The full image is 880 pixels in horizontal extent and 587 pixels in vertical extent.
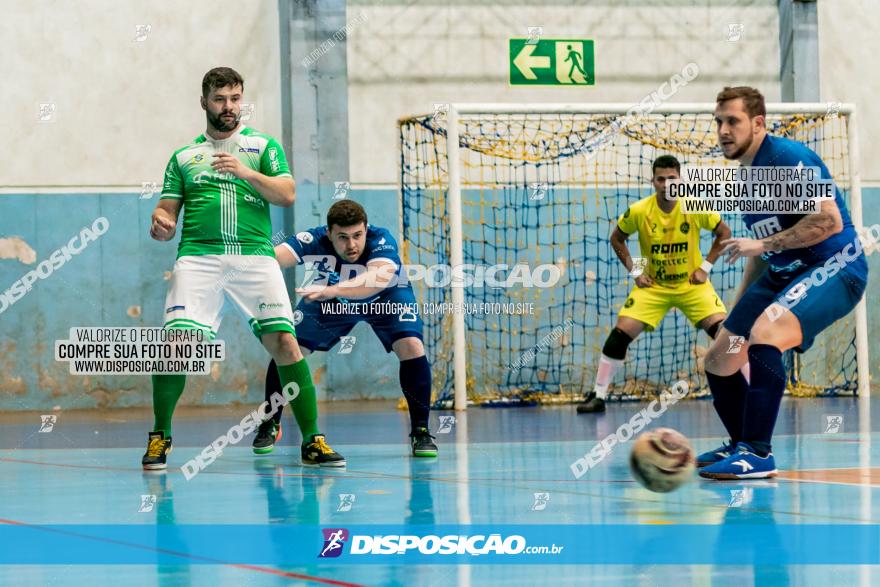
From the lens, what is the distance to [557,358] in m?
13.0

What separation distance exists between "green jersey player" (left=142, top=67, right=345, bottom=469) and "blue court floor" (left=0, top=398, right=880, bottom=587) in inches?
17.2

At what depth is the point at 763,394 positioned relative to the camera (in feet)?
18.0

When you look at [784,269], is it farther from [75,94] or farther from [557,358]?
[75,94]

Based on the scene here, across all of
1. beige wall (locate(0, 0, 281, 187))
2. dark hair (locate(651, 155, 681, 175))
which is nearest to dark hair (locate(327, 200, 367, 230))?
dark hair (locate(651, 155, 681, 175))

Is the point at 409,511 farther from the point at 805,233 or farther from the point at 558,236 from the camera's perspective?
the point at 558,236

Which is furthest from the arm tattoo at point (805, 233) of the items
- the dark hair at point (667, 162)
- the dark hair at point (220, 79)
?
the dark hair at point (667, 162)

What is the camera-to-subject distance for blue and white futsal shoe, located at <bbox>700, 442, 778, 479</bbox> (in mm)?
5422

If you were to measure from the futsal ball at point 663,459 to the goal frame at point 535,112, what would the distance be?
6235mm

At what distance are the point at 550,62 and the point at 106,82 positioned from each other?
448 cm

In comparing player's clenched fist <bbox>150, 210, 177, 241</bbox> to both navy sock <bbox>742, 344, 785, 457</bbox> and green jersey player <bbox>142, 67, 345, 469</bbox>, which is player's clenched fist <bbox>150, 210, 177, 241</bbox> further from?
navy sock <bbox>742, 344, 785, 457</bbox>

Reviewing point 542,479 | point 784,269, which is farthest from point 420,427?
point 784,269

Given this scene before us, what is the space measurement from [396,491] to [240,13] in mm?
8500

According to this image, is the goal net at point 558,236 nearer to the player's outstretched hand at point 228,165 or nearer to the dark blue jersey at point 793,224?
the player's outstretched hand at point 228,165

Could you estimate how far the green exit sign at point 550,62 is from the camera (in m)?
13.3
